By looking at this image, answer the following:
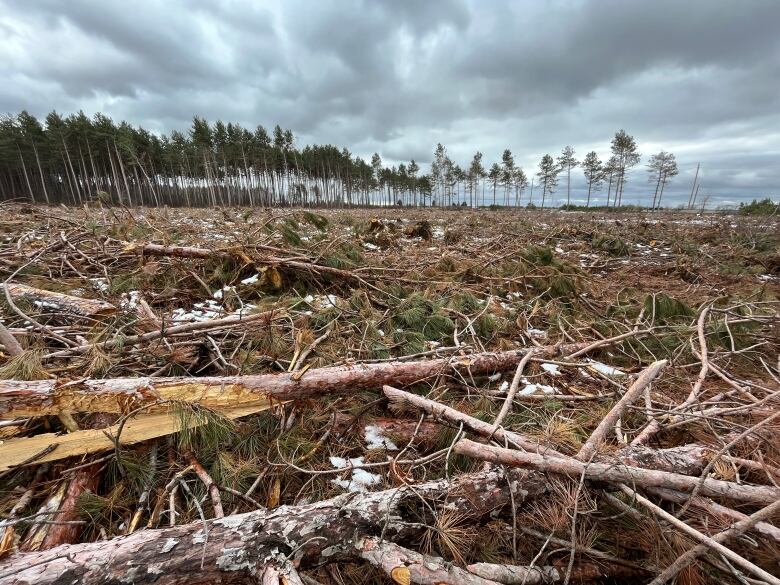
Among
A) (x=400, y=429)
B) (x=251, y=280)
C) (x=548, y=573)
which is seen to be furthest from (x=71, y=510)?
(x=251, y=280)

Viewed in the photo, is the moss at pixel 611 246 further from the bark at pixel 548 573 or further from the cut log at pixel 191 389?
the bark at pixel 548 573

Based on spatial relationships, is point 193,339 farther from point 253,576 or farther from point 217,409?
point 253,576

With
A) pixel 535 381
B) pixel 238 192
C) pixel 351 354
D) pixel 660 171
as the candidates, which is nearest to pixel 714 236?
pixel 535 381

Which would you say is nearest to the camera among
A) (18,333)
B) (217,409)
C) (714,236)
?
(217,409)

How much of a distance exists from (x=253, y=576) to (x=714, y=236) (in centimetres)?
1674

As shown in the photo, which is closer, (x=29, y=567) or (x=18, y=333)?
(x=29, y=567)

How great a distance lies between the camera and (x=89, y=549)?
1210 millimetres

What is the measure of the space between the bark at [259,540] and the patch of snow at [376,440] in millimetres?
748

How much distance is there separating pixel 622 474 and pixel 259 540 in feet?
5.33

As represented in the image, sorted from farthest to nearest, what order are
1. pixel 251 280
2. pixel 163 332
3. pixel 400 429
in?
1. pixel 251 280
2. pixel 163 332
3. pixel 400 429

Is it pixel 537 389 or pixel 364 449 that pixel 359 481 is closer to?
pixel 364 449

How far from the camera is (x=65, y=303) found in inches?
129

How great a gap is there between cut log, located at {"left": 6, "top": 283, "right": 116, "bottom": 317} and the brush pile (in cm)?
2

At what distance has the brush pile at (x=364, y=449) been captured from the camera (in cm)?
130
